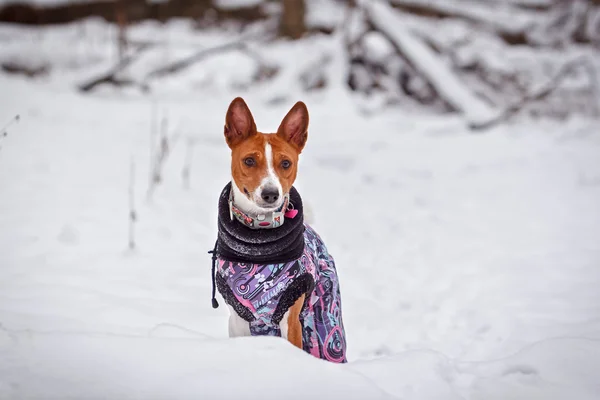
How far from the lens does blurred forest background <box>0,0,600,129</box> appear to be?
966 cm

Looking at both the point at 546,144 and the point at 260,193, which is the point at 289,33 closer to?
the point at 546,144

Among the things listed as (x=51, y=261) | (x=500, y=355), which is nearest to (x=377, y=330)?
(x=500, y=355)

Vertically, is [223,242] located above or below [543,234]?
above

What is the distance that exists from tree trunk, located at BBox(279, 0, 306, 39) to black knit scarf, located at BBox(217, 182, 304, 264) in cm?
1026

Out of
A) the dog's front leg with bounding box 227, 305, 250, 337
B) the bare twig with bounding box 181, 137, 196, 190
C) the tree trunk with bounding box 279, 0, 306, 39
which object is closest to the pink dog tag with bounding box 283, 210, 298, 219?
the dog's front leg with bounding box 227, 305, 250, 337

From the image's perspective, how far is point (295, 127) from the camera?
7.86 feet

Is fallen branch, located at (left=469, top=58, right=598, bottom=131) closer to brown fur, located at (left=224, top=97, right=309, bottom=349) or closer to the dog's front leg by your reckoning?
brown fur, located at (left=224, top=97, right=309, bottom=349)

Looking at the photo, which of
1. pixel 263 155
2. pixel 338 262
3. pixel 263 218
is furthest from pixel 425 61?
pixel 263 218

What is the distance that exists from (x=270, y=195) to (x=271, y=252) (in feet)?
0.84

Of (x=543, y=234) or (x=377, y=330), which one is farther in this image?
(x=543, y=234)

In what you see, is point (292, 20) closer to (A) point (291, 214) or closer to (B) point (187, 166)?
(B) point (187, 166)

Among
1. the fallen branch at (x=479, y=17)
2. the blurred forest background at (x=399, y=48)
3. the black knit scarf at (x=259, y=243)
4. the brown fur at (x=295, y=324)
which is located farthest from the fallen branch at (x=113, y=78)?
the brown fur at (x=295, y=324)

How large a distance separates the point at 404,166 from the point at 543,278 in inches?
137

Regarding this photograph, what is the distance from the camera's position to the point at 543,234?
14.7 ft
